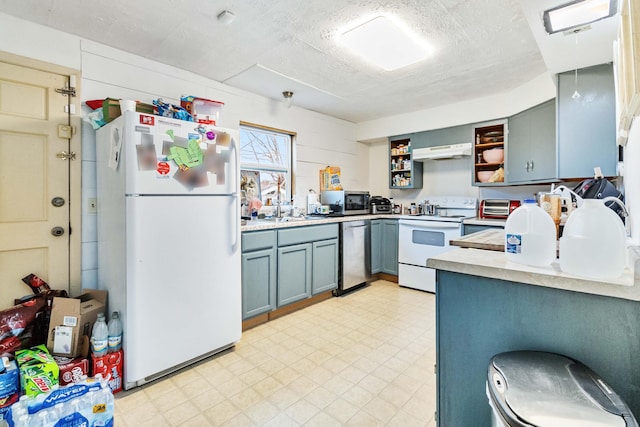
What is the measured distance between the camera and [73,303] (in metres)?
1.89

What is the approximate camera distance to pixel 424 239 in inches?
147

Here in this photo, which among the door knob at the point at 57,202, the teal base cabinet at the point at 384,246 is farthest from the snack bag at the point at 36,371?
the teal base cabinet at the point at 384,246

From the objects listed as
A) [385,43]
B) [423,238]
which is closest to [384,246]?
[423,238]

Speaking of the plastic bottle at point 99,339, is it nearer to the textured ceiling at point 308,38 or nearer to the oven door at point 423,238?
the textured ceiling at point 308,38

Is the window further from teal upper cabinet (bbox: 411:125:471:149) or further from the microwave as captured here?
teal upper cabinet (bbox: 411:125:471:149)

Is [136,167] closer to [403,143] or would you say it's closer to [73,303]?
[73,303]

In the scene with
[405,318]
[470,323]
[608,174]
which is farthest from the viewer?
[405,318]

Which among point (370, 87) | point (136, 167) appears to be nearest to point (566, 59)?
point (370, 87)

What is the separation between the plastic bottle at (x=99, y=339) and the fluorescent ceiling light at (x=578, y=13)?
309 cm

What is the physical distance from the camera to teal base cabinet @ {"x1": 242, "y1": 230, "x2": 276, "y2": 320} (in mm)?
2638

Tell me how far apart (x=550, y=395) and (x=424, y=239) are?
3062 millimetres

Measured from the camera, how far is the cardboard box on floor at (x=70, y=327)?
1.81 meters

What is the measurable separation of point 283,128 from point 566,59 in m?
2.71

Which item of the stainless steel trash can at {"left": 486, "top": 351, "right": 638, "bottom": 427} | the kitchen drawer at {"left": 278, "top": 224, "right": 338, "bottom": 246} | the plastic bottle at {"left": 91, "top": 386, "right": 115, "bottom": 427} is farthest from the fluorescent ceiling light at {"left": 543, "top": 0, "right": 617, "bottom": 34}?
the plastic bottle at {"left": 91, "top": 386, "right": 115, "bottom": 427}
